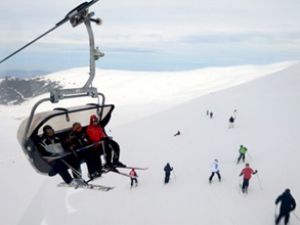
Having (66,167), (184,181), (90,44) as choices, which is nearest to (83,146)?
(66,167)

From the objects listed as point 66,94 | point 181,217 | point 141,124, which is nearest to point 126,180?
point 181,217

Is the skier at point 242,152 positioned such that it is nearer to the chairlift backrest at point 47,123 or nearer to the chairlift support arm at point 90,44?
the chairlift backrest at point 47,123

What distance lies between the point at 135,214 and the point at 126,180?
169 inches

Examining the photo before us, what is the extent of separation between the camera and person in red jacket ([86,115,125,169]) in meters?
8.10

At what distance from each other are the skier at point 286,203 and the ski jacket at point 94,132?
5.61 meters

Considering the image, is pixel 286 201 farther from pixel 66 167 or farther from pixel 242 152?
pixel 242 152

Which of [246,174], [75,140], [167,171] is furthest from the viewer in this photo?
[167,171]

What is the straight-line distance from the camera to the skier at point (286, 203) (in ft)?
34.1

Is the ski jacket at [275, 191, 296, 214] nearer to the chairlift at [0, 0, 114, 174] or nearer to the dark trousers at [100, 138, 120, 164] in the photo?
the dark trousers at [100, 138, 120, 164]

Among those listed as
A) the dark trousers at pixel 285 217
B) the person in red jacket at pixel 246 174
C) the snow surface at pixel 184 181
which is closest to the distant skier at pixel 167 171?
the snow surface at pixel 184 181

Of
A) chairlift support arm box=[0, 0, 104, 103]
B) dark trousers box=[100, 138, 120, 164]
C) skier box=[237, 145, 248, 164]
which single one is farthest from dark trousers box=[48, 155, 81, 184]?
skier box=[237, 145, 248, 164]

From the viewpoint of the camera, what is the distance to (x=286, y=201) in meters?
10.5

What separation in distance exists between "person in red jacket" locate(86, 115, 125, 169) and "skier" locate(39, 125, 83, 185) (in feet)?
2.00

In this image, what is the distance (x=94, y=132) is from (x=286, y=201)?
19.8ft
